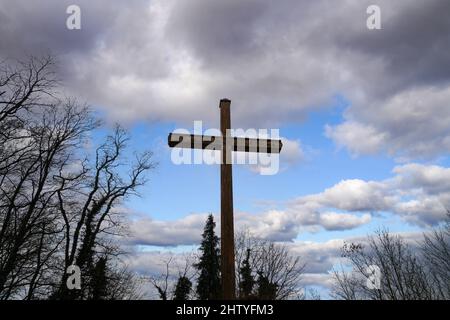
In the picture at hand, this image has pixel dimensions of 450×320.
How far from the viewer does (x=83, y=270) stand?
19172mm

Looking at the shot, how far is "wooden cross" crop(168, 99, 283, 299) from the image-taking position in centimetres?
528

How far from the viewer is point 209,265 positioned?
27719mm

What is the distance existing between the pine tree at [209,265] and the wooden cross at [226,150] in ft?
68.5

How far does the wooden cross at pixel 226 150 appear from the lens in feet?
17.3

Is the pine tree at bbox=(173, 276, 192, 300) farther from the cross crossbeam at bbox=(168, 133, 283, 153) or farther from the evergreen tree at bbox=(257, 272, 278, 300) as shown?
the cross crossbeam at bbox=(168, 133, 283, 153)

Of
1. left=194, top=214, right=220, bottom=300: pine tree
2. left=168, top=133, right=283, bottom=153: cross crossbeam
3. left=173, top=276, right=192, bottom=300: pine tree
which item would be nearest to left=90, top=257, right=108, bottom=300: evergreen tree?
left=173, top=276, right=192, bottom=300: pine tree

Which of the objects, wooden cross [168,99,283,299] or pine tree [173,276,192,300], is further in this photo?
pine tree [173,276,192,300]

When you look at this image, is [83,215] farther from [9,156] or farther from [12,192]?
[9,156]

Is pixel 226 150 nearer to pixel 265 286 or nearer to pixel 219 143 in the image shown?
pixel 219 143

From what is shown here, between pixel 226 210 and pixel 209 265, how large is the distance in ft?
76.0

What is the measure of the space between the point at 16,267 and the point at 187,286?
1026 cm

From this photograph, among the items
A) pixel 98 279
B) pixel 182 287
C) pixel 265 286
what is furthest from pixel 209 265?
pixel 98 279

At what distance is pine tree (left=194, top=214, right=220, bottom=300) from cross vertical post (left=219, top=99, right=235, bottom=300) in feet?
68.7

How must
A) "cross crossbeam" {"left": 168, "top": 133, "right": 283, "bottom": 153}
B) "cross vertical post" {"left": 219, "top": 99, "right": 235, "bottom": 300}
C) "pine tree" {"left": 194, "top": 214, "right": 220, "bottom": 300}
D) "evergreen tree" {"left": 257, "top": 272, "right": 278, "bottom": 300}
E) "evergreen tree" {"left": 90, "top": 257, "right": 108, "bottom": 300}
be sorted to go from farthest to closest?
"pine tree" {"left": 194, "top": 214, "right": 220, "bottom": 300} < "evergreen tree" {"left": 257, "top": 272, "right": 278, "bottom": 300} < "evergreen tree" {"left": 90, "top": 257, "right": 108, "bottom": 300} < "cross crossbeam" {"left": 168, "top": 133, "right": 283, "bottom": 153} < "cross vertical post" {"left": 219, "top": 99, "right": 235, "bottom": 300}
